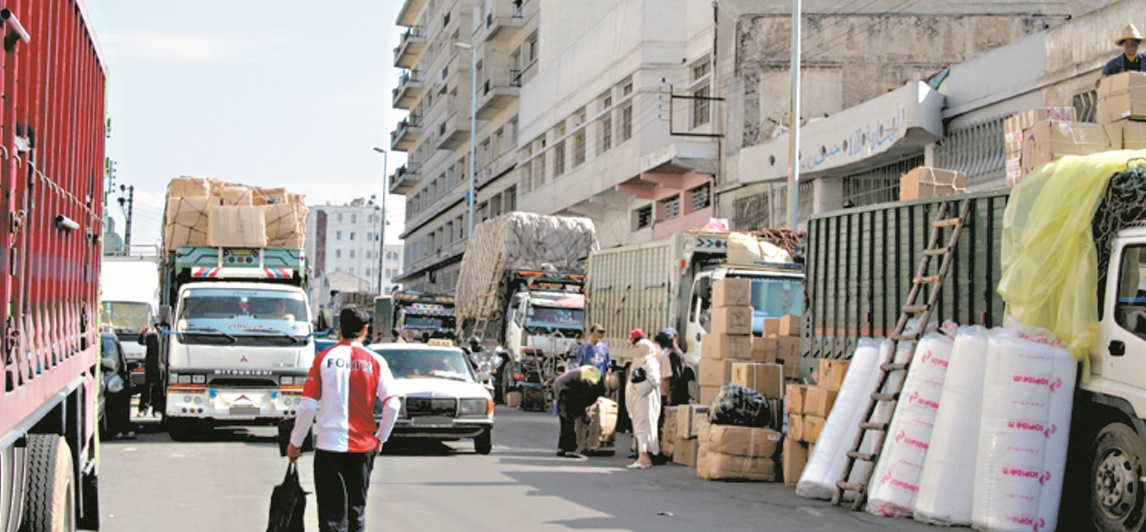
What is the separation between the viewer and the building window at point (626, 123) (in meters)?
42.9

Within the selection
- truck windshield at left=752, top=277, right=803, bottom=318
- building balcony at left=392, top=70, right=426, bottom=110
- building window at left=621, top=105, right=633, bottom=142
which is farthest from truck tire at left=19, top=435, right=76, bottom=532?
building balcony at left=392, top=70, right=426, bottom=110

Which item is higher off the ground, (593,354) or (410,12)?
(410,12)

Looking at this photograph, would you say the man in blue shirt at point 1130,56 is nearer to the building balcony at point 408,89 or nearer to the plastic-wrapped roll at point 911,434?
the plastic-wrapped roll at point 911,434

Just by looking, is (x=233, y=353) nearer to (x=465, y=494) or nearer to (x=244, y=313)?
(x=244, y=313)

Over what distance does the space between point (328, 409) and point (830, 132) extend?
2366 cm

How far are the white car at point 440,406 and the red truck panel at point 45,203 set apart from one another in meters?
7.70

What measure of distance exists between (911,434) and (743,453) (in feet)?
10.2

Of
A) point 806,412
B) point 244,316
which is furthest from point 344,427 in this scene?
point 244,316

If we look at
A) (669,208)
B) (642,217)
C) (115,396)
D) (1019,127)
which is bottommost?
(115,396)

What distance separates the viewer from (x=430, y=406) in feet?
57.9

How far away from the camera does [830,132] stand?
3033 cm

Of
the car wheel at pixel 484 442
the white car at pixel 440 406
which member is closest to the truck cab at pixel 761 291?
the white car at pixel 440 406

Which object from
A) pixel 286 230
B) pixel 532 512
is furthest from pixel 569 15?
pixel 532 512

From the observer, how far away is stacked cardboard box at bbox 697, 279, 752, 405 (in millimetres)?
17719
